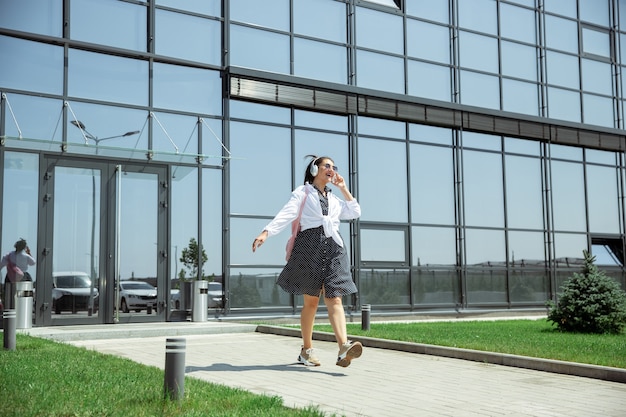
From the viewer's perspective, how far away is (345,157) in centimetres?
1778

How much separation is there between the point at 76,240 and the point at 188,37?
501 centimetres

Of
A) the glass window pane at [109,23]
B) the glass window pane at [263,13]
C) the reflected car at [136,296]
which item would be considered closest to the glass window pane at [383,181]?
the glass window pane at [263,13]

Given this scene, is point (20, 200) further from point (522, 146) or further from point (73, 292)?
point (522, 146)

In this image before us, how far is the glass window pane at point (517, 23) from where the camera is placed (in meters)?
21.1

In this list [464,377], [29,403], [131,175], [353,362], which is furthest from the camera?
[131,175]

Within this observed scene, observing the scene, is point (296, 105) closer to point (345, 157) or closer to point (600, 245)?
point (345, 157)

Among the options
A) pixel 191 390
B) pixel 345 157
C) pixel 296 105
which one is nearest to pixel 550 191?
pixel 345 157

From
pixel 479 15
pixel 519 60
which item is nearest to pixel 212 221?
pixel 479 15

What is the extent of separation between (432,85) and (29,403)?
16.0 m

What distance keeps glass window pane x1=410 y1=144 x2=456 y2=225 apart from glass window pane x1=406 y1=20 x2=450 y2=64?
8.04 ft

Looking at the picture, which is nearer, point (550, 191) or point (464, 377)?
point (464, 377)

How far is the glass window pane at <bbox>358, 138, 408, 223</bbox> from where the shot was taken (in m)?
18.0

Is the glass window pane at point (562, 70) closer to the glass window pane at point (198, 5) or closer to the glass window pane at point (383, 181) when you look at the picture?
the glass window pane at point (383, 181)

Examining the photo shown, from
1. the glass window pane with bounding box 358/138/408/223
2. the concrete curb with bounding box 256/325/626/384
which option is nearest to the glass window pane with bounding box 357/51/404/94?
the glass window pane with bounding box 358/138/408/223
